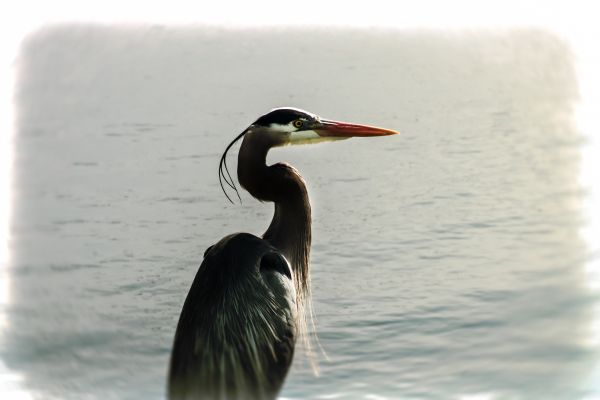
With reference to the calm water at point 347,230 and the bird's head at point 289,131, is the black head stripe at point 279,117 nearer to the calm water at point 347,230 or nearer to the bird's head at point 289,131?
the bird's head at point 289,131

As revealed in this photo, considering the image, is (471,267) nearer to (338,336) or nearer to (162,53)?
(338,336)

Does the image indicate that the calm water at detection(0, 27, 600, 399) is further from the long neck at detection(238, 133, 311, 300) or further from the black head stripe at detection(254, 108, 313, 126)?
the black head stripe at detection(254, 108, 313, 126)

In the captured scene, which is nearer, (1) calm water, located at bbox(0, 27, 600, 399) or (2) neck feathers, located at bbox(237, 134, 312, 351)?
(2) neck feathers, located at bbox(237, 134, 312, 351)

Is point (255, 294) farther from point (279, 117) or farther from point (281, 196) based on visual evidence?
point (279, 117)

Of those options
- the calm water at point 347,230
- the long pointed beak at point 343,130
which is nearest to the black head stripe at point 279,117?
the long pointed beak at point 343,130

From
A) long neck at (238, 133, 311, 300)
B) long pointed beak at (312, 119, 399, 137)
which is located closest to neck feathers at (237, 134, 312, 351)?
long neck at (238, 133, 311, 300)

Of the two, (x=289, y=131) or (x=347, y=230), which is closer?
(x=289, y=131)

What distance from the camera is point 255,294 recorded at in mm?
3400

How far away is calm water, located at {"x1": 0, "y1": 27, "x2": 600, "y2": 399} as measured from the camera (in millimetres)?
4906

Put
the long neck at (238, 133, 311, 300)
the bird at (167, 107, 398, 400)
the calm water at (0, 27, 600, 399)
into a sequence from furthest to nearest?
the calm water at (0, 27, 600, 399) → the long neck at (238, 133, 311, 300) → the bird at (167, 107, 398, 400)

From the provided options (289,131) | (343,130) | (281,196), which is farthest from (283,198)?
(343,130)

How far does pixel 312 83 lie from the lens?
13.4 metres

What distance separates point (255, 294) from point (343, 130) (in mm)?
913

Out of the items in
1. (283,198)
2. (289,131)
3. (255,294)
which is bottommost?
(255,294)
